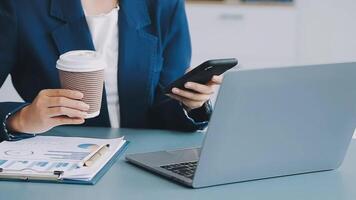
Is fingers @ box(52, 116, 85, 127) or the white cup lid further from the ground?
the white cup lid

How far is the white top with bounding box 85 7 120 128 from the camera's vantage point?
4.64 ft

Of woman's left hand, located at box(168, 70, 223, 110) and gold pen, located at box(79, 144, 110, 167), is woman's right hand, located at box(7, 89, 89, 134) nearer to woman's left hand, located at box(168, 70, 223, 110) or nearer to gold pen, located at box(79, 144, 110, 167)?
gold pen, located at box(79, 144, 110, 167)

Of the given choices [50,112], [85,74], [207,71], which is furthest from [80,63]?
[207,71]

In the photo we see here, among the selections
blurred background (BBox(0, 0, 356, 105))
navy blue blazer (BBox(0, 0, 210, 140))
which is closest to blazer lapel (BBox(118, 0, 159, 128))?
navy blue blazer (BBox(0, 0, 210, 140))

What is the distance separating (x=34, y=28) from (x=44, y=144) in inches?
12.8

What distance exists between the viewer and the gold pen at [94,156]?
103 cm

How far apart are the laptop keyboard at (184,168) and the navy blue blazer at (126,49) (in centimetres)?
28

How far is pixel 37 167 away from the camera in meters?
1.01

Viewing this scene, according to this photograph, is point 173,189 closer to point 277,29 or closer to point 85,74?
point 85,74

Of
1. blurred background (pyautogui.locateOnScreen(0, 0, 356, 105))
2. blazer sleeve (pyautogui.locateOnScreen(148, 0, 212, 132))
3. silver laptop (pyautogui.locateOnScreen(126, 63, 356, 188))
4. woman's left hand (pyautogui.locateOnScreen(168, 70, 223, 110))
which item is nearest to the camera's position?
silver laptop (pyautogui.locateOnScreen(126, 63, 356, 188))

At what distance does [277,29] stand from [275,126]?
8.16 feet

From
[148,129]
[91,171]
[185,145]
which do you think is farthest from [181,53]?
[91,171]

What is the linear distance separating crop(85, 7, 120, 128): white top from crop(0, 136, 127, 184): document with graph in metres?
0.23

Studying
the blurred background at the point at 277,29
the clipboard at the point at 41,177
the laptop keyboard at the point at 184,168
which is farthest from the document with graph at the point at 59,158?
the blurred background at the point at 277,29
